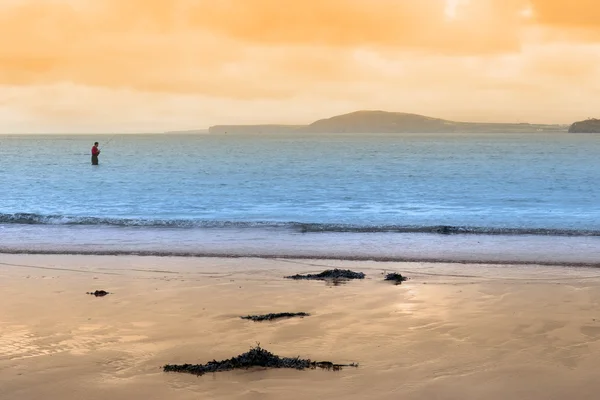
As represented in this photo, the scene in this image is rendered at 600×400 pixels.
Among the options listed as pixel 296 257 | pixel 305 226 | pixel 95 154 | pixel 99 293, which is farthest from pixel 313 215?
pixel 95 154

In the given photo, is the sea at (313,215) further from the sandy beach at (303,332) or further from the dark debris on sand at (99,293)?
the dark debris on sand at (99,293)

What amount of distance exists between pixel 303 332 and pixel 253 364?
65.5 inches

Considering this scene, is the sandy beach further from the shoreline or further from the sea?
the sea

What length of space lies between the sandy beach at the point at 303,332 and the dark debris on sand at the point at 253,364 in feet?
0.49

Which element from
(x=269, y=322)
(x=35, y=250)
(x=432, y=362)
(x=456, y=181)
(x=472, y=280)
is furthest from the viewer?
(x=456, y=181)

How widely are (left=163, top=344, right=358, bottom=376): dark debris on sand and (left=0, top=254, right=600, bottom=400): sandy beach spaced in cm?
15

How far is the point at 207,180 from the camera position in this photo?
2318 inches

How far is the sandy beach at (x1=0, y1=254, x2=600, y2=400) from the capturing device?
299 inches

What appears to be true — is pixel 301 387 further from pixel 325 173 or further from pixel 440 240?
pixel 325 173

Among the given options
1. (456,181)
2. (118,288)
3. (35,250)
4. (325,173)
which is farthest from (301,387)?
(325,173)

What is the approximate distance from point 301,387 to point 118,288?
6232 mm

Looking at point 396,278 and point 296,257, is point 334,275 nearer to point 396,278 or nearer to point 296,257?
point 396,278

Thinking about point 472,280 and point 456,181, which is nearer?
point 472,280

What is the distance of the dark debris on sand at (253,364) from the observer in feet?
26.5
